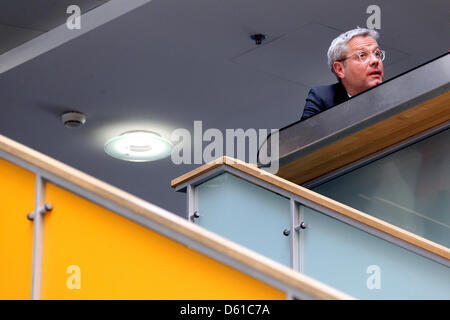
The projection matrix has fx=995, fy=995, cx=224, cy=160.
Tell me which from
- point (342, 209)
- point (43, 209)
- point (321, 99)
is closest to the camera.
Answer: point (43, 209)

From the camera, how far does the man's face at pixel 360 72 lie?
548cm

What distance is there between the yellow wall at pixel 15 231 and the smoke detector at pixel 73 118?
6820mm

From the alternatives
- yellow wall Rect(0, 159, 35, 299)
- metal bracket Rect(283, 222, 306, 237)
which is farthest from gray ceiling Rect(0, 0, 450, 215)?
yellow wall Rect(0, 159, 35, 299)

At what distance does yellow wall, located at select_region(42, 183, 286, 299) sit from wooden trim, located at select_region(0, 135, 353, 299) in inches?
2.2

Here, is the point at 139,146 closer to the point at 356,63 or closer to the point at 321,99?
the point at 356,63

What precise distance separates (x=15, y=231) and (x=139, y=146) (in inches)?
300

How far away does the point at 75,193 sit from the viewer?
2783mm

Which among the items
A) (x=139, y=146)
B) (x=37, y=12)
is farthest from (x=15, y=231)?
(x=139, y=146)

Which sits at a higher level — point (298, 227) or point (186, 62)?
point (186, 62)

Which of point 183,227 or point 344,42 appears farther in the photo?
point 344,42

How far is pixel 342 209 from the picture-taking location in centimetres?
409

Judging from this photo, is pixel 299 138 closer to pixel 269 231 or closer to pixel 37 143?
pixel 269 231

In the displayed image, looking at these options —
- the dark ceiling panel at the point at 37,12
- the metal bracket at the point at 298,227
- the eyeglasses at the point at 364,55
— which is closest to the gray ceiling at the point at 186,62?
the dark ceiling panel at the point at 37,12

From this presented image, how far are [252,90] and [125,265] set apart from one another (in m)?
6.83
